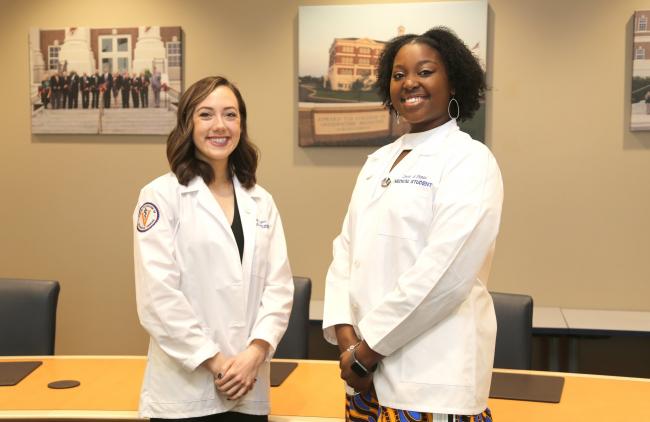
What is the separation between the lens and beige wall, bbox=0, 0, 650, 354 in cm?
376

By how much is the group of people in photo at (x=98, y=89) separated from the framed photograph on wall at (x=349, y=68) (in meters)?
0.88

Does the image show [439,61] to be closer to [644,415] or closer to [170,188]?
[170,188]

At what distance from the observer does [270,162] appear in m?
4.10

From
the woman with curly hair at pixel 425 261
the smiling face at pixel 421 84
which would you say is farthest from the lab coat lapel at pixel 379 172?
the smiling face at pixel 421 84

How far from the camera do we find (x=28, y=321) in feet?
9.56

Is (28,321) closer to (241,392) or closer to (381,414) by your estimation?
(241,392)

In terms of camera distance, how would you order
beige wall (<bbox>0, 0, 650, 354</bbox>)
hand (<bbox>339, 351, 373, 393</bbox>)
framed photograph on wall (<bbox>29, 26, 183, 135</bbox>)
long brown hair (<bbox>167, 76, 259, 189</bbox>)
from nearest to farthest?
1. hand (<bbox>339, 351, 373, 393</bbox>)
2. long brown hair (<bbox>167, 76, 259, 189</bbox>)
3. beige wall (<bbox>0, 0, 650, 354</bbox>)
4. framed photograph on wall (<bbox>29, 26, 183, 135</bbox>)

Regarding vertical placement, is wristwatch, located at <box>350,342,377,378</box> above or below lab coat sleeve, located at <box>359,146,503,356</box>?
below

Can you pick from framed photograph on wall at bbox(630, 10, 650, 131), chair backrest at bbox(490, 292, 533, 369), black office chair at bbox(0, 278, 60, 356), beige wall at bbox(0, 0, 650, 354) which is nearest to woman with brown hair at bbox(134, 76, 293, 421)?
chair backrest at bbox(490, 292, 533, 369)

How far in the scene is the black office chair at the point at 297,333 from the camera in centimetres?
288

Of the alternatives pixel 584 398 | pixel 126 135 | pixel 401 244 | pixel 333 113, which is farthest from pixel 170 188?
pixel 126 135

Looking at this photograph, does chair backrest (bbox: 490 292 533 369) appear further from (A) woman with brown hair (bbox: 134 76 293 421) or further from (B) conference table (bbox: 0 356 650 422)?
(A) woman with brown hair (bbox: 134 76 293 421)

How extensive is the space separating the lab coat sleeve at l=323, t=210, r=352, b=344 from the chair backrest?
0.96 meters

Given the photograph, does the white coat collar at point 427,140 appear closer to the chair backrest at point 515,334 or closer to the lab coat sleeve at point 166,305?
the lab coat sleeve at point 166,305
